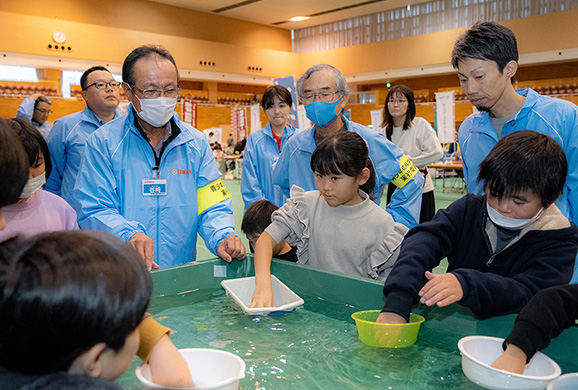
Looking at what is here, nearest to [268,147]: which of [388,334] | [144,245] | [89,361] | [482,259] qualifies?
[144,245]

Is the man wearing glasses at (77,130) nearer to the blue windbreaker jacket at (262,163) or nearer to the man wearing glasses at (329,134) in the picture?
the blue windbreaker jacket at (262,163)

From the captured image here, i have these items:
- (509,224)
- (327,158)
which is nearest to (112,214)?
(327,158)

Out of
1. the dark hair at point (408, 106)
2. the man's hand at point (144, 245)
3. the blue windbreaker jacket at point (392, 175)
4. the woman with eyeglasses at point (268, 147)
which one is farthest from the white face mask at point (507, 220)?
the dark hair at point (408, 106)

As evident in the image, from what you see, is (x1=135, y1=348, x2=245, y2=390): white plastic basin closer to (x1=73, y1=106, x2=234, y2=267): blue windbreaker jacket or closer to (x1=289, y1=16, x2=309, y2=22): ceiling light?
(x1=73, y1=106, x2=234, y2=267): blue windbreaker jacket

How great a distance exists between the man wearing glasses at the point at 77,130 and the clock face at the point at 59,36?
1026 cm

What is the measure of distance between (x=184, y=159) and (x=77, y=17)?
12.9m

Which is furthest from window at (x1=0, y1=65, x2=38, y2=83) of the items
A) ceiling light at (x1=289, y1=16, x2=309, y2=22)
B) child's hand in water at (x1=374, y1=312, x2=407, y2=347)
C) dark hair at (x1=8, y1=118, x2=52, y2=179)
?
child's hand in water at (x1=374, y1=312, x2=407, y2=347)

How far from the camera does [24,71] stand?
12.6 m

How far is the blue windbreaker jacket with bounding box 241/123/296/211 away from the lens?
3.70 metres

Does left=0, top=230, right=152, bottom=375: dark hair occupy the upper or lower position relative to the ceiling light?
lower

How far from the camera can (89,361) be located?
675 mm

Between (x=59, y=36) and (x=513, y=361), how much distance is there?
13.5 m

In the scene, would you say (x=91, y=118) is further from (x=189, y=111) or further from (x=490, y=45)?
(x=189, y=111)

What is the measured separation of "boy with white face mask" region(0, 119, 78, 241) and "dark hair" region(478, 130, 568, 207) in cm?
157
